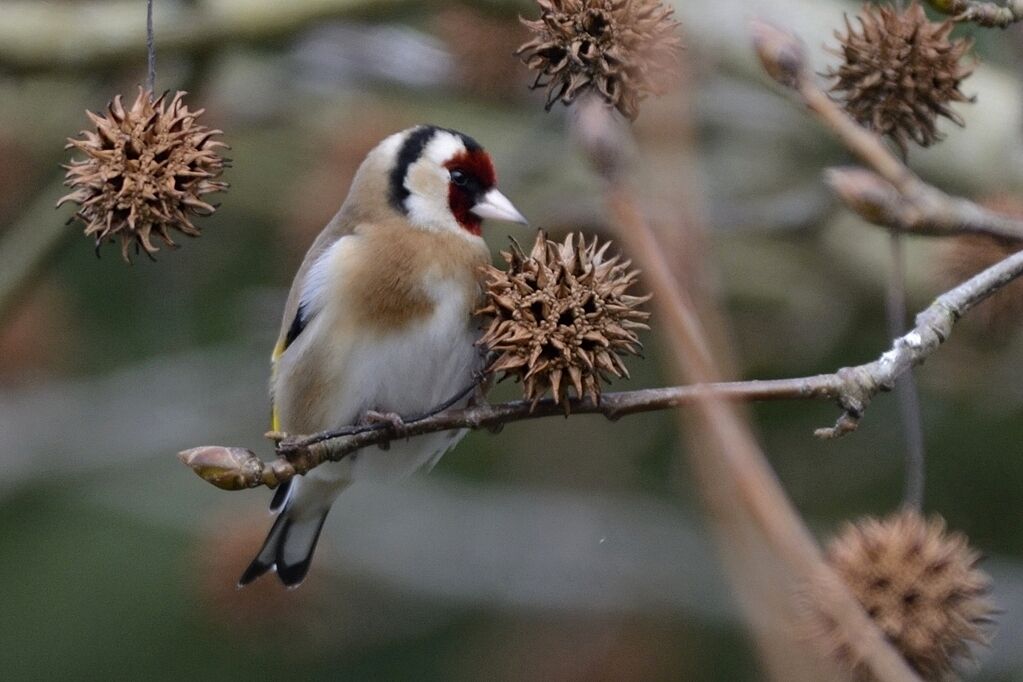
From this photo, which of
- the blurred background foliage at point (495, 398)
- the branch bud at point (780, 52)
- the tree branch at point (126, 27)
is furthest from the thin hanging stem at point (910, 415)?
the tree branch at point (126, 27)

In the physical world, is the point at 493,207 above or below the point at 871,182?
below

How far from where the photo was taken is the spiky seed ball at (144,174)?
1.46 meters

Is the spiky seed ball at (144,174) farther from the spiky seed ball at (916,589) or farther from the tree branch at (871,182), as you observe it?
the spiky seed ball at (916,589)

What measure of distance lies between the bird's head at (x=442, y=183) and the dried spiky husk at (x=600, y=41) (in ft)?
3.52

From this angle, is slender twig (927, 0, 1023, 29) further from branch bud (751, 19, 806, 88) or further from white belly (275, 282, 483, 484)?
white belly (275, 282, 483, 484)

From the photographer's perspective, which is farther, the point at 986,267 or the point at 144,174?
the point at 986,267

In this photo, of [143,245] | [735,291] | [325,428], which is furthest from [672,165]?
[735,291]

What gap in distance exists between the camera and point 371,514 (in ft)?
16.5

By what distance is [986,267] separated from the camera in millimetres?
2578

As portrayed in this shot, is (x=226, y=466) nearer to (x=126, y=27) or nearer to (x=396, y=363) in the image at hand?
(x=396, y=363)

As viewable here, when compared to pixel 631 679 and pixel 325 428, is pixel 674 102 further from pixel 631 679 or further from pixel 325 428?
pixel 631 679

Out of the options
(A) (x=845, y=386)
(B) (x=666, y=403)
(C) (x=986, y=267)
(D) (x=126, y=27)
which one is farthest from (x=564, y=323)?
(D) (x=126, y=27)

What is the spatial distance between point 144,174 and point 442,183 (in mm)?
1242

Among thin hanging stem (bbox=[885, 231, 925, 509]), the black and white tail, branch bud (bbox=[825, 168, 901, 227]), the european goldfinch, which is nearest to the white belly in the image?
the european goldfinch
